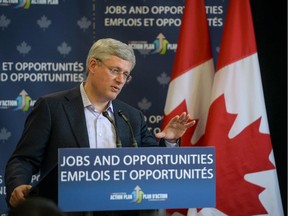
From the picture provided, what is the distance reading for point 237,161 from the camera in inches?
175

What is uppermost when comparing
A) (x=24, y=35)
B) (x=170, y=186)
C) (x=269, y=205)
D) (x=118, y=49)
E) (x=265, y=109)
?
(x=24, y=35)

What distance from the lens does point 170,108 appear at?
456 cm

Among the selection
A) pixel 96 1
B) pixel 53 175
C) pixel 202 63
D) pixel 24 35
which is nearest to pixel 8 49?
pixel 24 35

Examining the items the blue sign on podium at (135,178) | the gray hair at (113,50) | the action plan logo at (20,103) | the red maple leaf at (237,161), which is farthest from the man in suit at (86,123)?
the action plan logo at (20,103)

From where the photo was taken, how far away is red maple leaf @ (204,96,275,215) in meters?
4.42

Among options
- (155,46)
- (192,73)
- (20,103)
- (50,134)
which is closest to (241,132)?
(192,73)

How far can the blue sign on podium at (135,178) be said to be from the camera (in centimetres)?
233

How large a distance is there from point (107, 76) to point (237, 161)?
1755 millimetres

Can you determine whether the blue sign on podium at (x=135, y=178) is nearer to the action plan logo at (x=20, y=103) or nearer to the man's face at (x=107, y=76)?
the man's face at (x=107, y=76)

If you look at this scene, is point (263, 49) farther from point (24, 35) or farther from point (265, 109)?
point (24, 35)

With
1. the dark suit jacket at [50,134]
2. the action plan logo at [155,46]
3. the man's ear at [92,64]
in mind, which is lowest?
the dark suit jacket at [50,134]

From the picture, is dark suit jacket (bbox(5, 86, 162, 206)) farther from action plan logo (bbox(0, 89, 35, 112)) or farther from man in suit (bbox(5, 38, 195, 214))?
action plan logo (bbox(0, 89, 35, 112))

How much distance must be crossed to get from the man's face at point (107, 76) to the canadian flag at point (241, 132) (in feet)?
5.24

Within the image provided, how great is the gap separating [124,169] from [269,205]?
2360 mm
